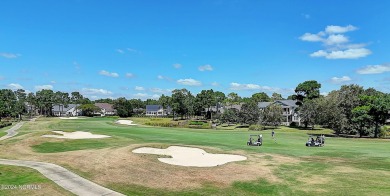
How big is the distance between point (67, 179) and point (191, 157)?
12.4 m

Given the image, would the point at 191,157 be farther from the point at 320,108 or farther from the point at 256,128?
the point at 320,108

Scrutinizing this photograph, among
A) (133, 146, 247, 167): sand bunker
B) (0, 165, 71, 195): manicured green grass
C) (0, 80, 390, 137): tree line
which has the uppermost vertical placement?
(0, 80, 390, 137): tree line

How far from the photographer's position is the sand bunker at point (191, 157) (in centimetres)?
2689

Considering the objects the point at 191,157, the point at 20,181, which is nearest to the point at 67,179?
the point at 20,181

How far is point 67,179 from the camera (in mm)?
20297

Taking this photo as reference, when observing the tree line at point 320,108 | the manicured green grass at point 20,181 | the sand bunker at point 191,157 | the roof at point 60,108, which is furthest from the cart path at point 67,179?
the roof at point 60,108

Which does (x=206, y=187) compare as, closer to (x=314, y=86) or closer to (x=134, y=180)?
(x=134, y=180)

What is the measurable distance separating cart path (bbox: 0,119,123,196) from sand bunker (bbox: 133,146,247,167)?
8.14 metres

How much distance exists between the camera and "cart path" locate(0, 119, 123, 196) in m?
17.7

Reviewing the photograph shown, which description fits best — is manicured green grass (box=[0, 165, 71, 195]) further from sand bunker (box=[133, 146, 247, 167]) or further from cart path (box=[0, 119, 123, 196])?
sand bunker (box=[133, 146, 247, 167])

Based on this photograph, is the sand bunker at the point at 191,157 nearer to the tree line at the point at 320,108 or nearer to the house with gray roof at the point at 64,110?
the tree line at the point at 320,108

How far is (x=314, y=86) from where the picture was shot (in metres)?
112

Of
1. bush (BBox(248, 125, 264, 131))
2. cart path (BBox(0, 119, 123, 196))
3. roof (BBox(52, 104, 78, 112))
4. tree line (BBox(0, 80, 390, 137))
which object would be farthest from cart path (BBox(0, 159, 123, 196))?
roof (BBox(52, 104, 78, 112))

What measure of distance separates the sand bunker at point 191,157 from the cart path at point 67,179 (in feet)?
26.7
